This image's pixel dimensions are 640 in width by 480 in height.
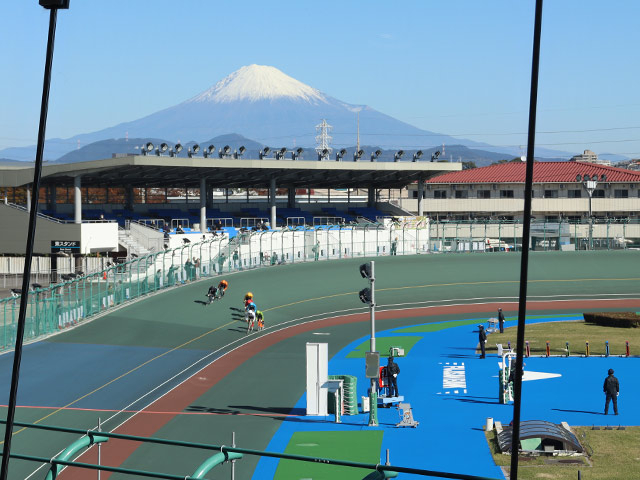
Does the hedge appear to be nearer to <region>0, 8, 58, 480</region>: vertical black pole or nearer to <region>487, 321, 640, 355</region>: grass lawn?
<region>487, 321, 640, 355</region>: grass lawn

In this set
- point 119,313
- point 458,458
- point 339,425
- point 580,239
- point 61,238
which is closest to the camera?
point 458,458

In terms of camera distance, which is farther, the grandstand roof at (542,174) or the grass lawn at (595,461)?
the grandstand roof at (542,174)

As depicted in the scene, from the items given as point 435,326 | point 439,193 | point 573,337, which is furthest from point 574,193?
point 573,337

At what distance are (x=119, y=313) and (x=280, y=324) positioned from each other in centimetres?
892

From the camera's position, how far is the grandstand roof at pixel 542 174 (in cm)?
10312

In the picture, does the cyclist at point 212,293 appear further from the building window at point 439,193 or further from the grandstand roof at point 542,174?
the building window at point 439,193

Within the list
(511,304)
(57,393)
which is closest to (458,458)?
(57,393)

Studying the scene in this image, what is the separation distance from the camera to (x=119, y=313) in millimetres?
47781

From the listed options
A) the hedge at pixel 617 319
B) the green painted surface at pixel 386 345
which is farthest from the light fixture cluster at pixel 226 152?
the hedge at pixel 617 319

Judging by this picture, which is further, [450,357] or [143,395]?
[450,357]

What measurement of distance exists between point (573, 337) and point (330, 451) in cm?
2398

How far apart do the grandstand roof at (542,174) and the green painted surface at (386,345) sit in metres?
60.2

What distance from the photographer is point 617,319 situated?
49562mm

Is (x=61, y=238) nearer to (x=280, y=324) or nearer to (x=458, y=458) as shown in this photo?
(x=280, y=324)
